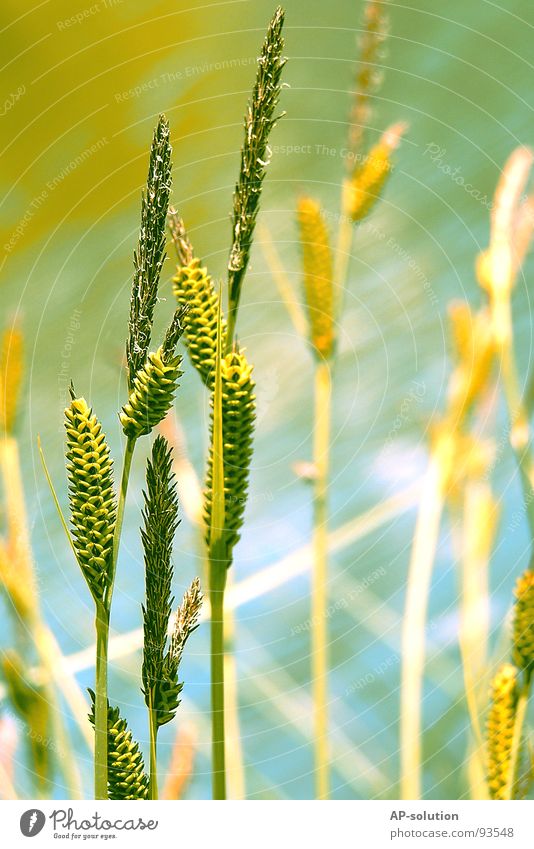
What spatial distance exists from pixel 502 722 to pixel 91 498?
0.29m

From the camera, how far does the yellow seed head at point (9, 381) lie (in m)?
0.54

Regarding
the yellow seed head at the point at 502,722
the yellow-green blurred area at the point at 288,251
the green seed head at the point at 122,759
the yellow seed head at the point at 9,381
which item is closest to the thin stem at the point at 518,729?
the yellow seed head at the point at 502,722

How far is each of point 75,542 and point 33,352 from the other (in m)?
0.29

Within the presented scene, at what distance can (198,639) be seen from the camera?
57 cm

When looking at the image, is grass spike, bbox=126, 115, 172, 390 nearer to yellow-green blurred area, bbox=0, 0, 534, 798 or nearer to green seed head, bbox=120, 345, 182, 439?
green seed head, bbox=120, 345, 182, 439

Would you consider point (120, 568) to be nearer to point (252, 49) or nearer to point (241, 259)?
point (241, 259)

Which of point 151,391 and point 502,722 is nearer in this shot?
point 151,391

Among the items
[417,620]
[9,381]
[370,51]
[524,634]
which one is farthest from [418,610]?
[370,51]

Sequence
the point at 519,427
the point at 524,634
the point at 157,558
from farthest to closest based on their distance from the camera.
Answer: the point at 519,427 < the point at 524,634 < the point at 157,558

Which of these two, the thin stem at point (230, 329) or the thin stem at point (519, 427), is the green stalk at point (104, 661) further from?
the thin stem at point (519, 427)

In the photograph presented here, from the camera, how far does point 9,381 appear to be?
1.80ft

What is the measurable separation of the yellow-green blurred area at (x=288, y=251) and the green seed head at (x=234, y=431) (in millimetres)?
188

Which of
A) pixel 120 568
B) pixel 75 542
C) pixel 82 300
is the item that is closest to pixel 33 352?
pixel 82 300

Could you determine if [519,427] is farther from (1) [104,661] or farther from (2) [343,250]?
(1) [104,661]
